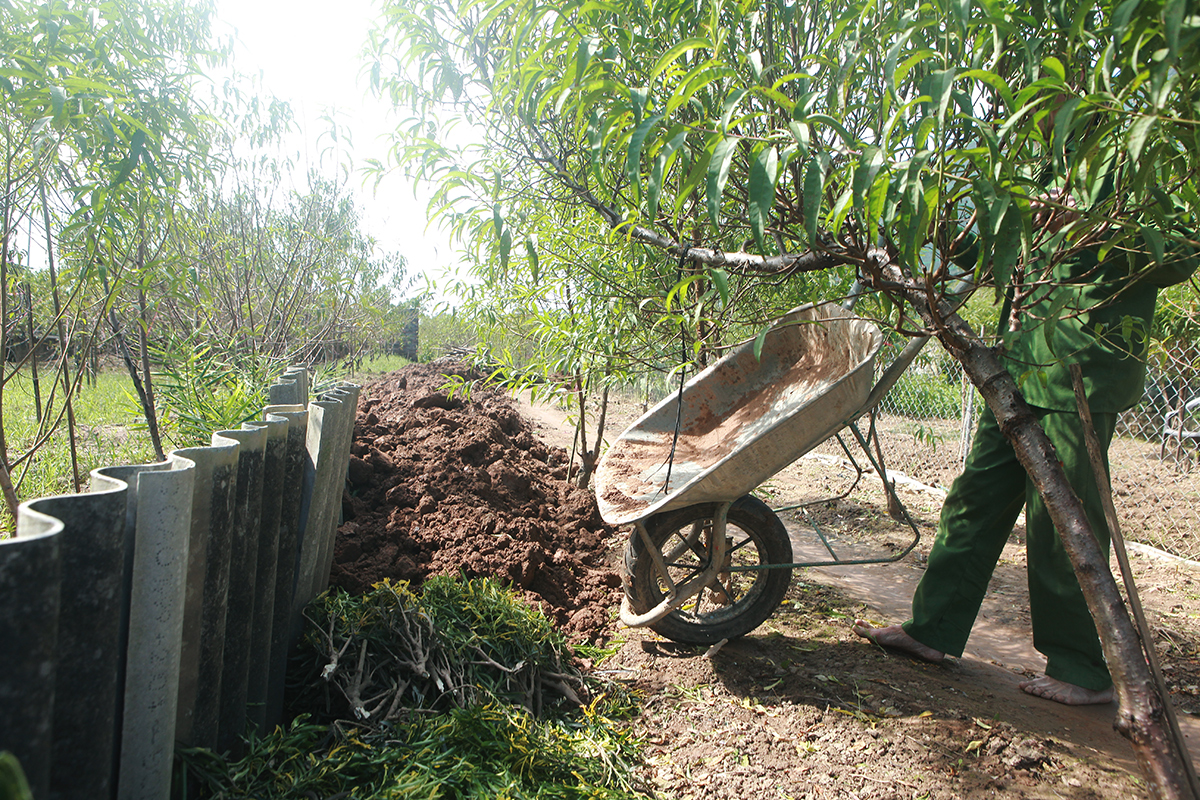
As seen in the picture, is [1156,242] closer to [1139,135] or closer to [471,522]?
[1139,135]

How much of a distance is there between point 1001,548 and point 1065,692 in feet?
1.76

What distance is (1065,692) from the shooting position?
2396 millimetres

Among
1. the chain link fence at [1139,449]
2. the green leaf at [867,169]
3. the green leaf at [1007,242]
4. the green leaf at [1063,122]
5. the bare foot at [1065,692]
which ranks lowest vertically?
the bare foot at [1065,692]

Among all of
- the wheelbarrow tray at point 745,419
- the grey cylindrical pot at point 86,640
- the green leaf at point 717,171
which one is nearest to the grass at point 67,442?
the grey cylindrical pot at point 86,640

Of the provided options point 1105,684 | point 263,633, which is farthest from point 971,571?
point 263,633

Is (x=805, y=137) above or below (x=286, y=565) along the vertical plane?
above

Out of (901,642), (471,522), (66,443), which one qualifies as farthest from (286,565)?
(66,443)

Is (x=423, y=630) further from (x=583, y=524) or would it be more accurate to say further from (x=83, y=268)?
(x=83, y=268)

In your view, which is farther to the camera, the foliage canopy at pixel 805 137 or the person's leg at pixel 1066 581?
the person's leg at pixel 1066 581

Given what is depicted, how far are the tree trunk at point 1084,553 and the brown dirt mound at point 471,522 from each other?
5.66ft

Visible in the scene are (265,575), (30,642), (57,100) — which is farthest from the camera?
(265,575)

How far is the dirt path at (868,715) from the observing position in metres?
1.90

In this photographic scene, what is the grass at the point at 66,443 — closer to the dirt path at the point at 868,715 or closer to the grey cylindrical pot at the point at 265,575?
the grey cylindrical pot at the point at 265,575

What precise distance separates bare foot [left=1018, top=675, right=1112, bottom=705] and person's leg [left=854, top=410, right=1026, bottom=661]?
0.87ft
